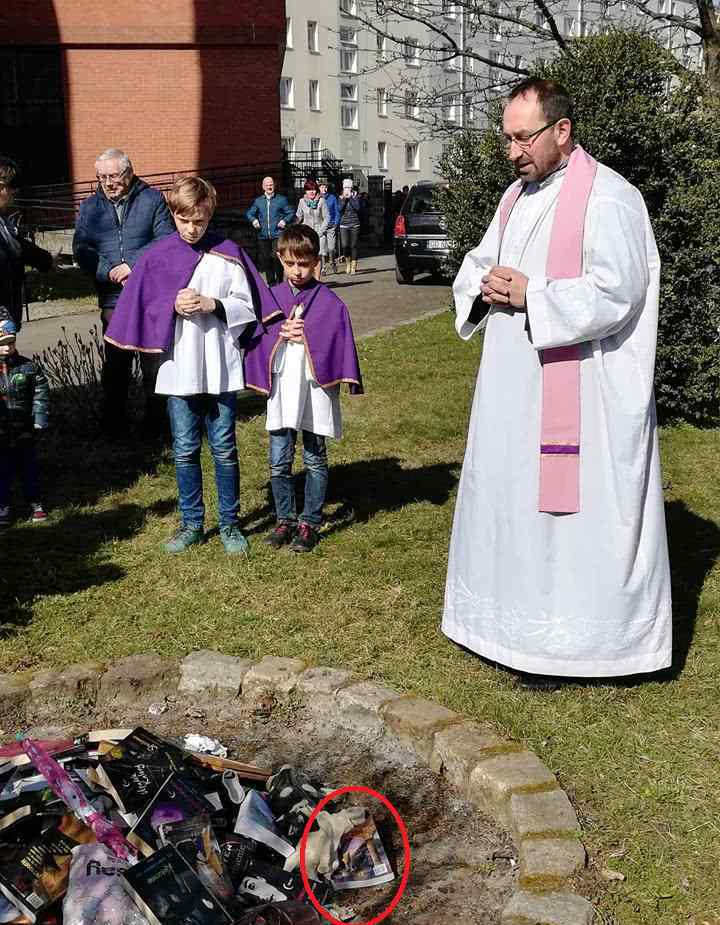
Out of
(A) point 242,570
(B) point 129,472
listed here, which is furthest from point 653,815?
(B) point 129,472

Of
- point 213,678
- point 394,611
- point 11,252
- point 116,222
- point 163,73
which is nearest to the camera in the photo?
point 213,678

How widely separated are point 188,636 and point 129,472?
323 centimetres

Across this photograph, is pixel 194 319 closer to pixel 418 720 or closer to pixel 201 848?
pixel 418 720

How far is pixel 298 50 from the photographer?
52.0 meters

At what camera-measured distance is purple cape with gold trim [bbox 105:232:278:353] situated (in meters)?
6.11

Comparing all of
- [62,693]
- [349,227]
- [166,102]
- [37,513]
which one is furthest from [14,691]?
[166,102]

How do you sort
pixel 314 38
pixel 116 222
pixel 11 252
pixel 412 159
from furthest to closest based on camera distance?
pixel 412 159 → pixel 314 38 → pixel 116 222 → pixel 11 252

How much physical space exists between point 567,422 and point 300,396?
6.96 ft

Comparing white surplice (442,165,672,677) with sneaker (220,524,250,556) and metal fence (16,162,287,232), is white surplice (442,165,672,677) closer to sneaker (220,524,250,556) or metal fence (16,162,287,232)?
sneaker (220,524,250,556)

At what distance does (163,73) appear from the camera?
92.8ft

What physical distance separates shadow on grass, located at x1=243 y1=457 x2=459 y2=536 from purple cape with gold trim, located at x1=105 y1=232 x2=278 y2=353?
1.44m

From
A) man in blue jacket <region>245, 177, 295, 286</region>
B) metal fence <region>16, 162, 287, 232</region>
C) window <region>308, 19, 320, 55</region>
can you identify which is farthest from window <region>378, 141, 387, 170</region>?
man in blue jacket <region>245, 177, 295, 286</region>

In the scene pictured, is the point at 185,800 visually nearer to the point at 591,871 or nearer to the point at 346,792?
the point at 346,792

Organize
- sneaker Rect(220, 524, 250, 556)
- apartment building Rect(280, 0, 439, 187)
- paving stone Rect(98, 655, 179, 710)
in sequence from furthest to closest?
apartment building Rect(280, 0, 439, 187) → sneaker Rect(220, 524, 250, 556) → paving stone Rect(98, 655, 179, 710)
